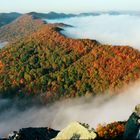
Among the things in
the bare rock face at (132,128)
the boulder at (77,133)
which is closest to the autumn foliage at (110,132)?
the bare rock face at (132,128)

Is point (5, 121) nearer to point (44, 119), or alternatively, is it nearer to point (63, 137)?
point (44, 119)

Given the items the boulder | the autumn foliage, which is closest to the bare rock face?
the autumn foliage

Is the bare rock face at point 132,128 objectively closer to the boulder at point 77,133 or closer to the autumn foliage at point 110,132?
the autumn foliage at point 110,132

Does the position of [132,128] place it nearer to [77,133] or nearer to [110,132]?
[110,132]

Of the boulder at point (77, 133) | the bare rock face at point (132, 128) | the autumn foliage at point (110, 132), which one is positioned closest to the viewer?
the boulder at point (77, 133)

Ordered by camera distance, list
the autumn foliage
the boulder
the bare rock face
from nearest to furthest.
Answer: the boulder → the bare rock face → the autumn foliage

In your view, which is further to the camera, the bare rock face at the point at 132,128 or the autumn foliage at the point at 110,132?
the autumn foliage at the point at 110,132

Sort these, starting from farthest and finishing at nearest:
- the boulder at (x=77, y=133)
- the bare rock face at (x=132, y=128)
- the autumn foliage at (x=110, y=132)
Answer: the autumn foliage at (x=110, y=132) → the bare rock face at (x=132, y=128) → the boulder at (x=77, y=133)

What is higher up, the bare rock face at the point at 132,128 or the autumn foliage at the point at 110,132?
the bare rock face at the point at 132,128

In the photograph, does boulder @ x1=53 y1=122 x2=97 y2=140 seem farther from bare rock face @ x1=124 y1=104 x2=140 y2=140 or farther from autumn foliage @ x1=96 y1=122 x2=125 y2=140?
bare rock face @ x1=124 y1=104 x2=140 y2=140
